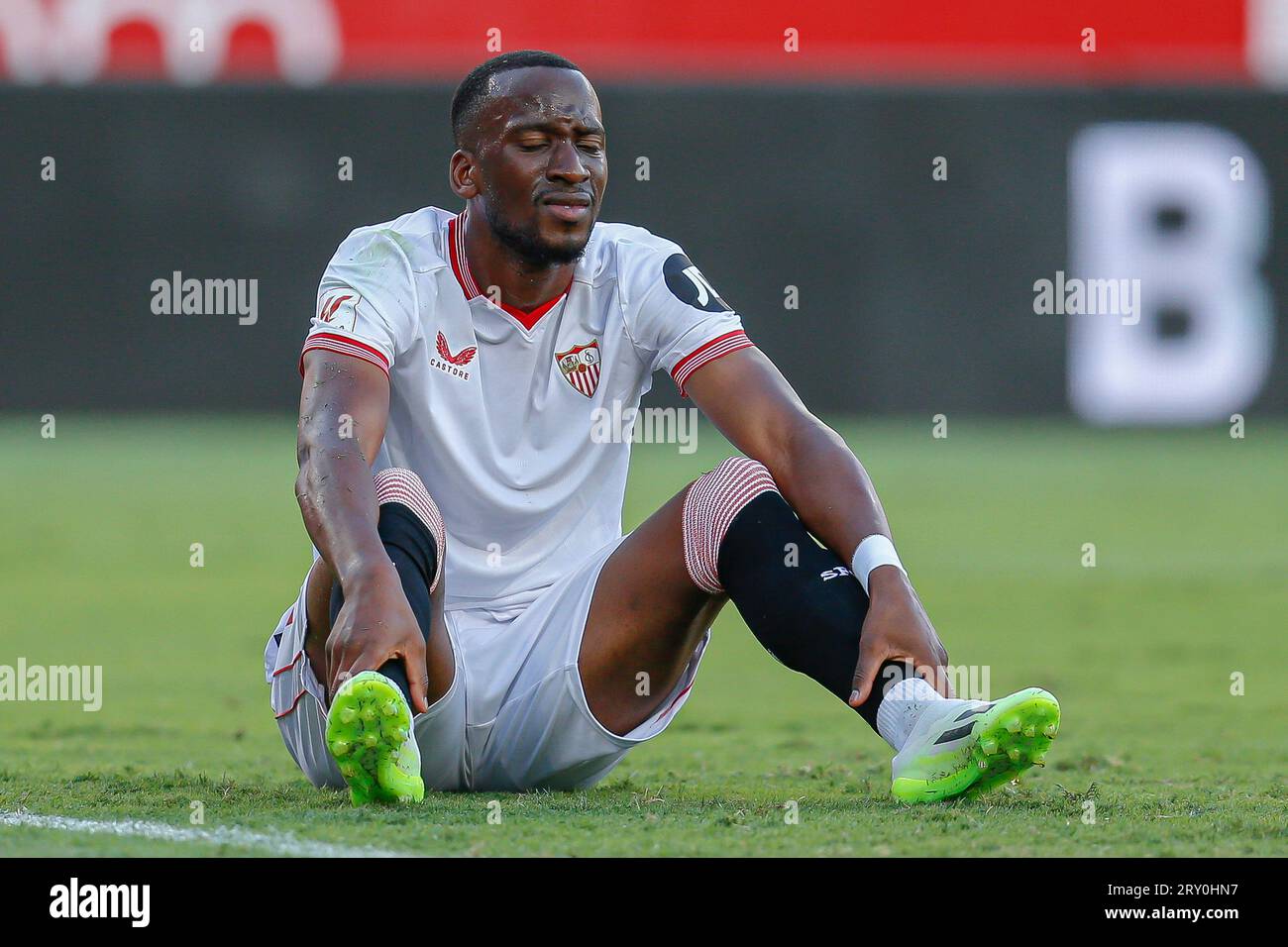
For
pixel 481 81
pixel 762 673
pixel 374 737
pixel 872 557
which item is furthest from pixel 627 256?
pixel 762 673

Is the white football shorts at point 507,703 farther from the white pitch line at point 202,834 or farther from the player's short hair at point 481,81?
the player's short hair at point 481,81

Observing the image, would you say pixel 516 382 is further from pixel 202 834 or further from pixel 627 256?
pixel 202 834

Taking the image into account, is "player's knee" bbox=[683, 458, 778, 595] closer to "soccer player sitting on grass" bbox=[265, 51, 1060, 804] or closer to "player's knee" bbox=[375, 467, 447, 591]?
"soccer player sitting on grass" bbox=[265, 51, 1060, 804]

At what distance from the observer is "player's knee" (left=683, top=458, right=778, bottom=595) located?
131 inches

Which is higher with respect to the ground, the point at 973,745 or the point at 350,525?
the point at 350,525

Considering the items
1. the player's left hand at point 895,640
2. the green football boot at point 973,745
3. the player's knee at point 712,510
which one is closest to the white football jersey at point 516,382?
the player's knee at point 712,510

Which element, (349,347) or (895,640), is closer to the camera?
(895,640)

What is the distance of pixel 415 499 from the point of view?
11.0 ft

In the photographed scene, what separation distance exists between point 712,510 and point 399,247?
84 cm

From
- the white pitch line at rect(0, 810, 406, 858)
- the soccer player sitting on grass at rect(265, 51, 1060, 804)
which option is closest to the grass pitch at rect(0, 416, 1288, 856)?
the white pitch line at rect(0, 810, 406, 858)

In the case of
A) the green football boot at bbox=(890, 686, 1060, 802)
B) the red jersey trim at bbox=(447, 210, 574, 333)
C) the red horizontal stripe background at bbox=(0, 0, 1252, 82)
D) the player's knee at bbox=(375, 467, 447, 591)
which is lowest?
the green football boot at bbox=(890, 686, 1060, 802)

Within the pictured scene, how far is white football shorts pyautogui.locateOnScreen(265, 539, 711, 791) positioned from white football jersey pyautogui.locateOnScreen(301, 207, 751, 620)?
0.31 ft

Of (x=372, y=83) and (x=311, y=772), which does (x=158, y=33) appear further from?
(x=311, y=772)

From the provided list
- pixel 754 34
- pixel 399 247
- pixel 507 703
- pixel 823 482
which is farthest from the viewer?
pixel 754 34
